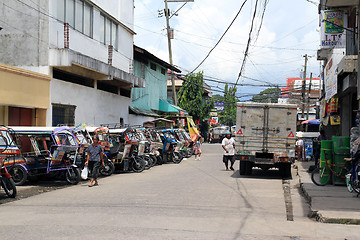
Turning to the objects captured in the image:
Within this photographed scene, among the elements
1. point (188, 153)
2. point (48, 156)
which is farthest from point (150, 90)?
point (48, 156)

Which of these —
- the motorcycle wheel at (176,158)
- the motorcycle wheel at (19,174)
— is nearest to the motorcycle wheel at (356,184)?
the motorcycle wheel at (19,174)

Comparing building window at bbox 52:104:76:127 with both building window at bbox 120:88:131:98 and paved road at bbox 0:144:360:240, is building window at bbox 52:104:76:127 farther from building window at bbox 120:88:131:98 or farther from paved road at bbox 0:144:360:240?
building window at bbox 120:88:131:98

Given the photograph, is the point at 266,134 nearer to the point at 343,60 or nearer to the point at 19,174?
the point at 343,60

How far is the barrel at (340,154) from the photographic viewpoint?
45.0 ft

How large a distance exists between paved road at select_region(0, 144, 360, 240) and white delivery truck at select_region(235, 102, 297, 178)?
9.06 feet

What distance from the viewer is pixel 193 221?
8453mm

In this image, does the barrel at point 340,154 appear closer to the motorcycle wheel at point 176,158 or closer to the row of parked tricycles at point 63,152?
the row of parked tricycles at point 63,152

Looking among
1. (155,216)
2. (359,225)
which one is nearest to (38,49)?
(155,216)

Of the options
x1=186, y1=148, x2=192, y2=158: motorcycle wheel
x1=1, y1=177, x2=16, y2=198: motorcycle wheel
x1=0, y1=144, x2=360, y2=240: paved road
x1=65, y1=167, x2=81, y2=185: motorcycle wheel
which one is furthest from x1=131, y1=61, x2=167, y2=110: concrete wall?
x1=1, y1=177, x2=16, y2=198: motorcycle wheel

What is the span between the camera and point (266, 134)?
17.7m

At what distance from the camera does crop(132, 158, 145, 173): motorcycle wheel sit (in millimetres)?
19188

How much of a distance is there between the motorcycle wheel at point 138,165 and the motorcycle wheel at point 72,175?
4529 mm

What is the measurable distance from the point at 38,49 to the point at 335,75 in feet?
43.5

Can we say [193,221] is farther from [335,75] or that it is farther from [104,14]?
[104,14]
